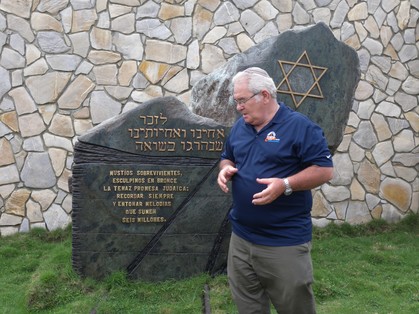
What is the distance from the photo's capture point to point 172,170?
422 centimetres

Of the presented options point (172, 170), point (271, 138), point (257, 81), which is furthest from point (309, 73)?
point (271, 138)

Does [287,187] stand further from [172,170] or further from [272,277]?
[172,170]

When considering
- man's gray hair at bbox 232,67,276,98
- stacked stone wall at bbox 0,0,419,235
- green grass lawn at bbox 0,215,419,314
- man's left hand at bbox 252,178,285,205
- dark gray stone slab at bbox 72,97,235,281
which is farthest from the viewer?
stacked stone wall at bbox 0,0,419,235

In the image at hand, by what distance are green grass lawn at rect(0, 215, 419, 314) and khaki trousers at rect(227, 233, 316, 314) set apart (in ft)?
3.56

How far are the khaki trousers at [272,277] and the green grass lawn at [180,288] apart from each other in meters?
1.09

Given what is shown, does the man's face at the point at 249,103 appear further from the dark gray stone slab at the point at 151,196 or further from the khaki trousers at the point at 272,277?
the dark gray stone slab at the point at 151,196

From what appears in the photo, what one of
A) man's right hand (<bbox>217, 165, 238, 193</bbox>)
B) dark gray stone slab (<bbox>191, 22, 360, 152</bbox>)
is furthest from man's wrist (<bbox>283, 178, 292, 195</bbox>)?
dark gray stone slab (<bbox>191, 22, 360, 152</bbox>)

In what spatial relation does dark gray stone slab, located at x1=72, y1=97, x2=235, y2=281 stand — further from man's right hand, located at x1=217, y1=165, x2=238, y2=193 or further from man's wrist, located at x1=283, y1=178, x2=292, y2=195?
man's wrist, located at x1=283, y1=178, x2=292, y2=195

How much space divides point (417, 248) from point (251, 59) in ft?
10.8

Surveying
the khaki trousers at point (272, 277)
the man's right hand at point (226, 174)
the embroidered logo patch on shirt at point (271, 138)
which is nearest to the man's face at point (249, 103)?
the embroidered logo patch on shirt at point (271, 138)

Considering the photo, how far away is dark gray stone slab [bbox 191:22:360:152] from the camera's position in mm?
4289

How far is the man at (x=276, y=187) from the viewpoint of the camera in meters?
2.52

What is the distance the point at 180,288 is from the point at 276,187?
2.02 metres

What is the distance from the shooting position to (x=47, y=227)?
6.50 m
